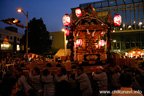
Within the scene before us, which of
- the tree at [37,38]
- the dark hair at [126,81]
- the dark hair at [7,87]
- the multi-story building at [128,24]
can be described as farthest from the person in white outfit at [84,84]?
the multi-story building at [128,24]

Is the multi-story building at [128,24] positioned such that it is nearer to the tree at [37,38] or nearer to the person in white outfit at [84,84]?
the tree at [37,38]

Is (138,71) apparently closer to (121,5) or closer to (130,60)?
(130,60)

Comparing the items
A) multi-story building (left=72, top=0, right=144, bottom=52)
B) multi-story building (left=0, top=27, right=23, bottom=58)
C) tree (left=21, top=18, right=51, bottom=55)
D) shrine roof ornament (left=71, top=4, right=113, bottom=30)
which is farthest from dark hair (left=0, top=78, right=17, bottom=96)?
multi-story building (left=0, top=27, right=23, bottom=58)

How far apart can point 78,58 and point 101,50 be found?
115 inches

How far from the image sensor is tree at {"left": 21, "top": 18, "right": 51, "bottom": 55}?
80.9 feet

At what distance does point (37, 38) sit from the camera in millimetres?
24922

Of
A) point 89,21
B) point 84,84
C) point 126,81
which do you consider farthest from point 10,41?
point 126,81

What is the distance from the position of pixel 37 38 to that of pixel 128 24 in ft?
76.2

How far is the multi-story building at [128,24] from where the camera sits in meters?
28.1

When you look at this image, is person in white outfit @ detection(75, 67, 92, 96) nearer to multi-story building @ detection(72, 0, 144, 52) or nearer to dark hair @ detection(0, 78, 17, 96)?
dark hair @ detection(0, 78, 17, 96)

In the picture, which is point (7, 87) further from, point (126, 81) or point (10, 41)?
point (10, 41)

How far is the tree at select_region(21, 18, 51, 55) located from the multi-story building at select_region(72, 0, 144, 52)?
16.7m

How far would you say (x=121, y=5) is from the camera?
1147 inches

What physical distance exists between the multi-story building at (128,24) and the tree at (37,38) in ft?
54.9
